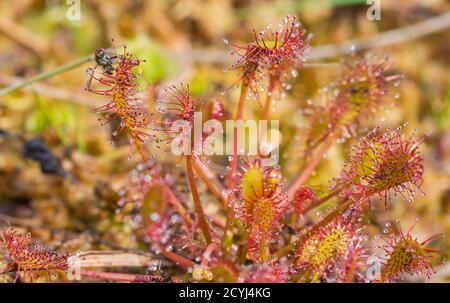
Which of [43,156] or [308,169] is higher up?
[43,156]

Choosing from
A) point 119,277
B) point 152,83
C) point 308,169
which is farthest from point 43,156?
point 308,169

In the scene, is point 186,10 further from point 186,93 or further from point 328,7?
point 186,93

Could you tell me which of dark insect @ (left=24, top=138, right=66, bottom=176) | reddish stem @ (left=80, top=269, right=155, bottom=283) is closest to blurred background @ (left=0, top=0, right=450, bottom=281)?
dark insect @ (left=24, top=138, right=66, bottom=176)

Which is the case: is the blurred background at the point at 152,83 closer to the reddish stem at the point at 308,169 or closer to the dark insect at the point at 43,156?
the dark insect at the point at 43,156

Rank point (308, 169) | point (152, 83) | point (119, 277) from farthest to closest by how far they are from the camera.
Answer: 1. point (152, 83)
2. point (308, 169)
3. point (119, 277)

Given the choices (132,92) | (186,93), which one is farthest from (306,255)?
(132,92)

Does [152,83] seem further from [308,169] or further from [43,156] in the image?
[308,169]

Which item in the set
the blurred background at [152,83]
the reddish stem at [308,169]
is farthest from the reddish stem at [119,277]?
the reddish stem at [308,169]

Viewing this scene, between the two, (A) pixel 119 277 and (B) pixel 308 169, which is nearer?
(A) pixel 119 277

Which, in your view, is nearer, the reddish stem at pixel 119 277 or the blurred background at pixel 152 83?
the reddish stem at pixel 119 277

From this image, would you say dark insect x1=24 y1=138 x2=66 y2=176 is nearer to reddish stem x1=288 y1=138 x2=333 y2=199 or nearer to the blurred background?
the blurred background
